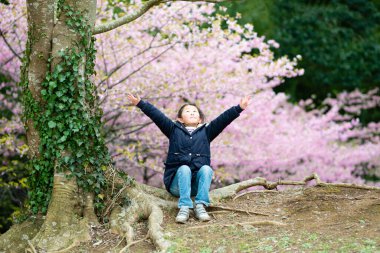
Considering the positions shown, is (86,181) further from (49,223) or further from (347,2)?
(347,2)

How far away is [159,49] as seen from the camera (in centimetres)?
909

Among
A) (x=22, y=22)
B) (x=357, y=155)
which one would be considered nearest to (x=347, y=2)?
(x=357, y=155)

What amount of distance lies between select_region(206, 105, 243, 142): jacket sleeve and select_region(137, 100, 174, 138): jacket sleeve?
0.40 metres

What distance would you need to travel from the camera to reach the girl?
531cm

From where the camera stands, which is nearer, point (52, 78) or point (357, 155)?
point (52, 78)

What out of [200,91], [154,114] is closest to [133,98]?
[154,114]

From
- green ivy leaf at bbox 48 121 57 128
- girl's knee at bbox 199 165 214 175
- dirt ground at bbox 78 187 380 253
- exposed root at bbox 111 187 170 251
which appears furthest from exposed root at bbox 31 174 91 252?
girl's knee at bbox 199 165 214 175

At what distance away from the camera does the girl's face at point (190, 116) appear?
5.62 metres

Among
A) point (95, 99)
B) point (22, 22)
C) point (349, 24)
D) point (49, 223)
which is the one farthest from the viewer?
point (349, 24)

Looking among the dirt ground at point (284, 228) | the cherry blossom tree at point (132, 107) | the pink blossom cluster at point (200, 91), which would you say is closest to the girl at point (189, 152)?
the dirt ground at point (284, 228)

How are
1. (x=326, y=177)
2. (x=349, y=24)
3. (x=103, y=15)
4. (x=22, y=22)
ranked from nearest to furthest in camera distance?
(x=22, y=22) < (x=103, y=15) < (x=326, y=177) < (x=349, y=24)

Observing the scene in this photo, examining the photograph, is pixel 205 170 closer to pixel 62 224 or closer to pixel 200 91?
pixel 62 224

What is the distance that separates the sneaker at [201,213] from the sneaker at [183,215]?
4.2 inches

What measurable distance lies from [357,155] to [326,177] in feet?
3.68
